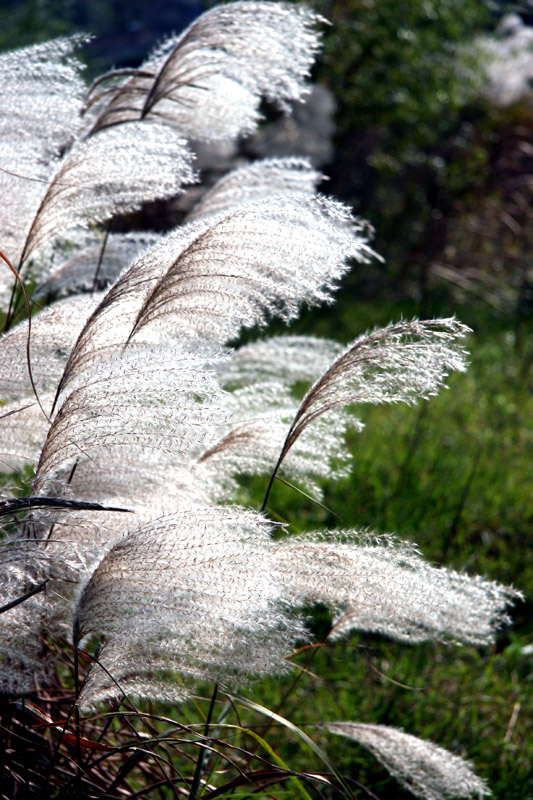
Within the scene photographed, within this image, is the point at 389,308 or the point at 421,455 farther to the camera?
the point at 389,308

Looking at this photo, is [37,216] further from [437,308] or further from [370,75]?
[370,75]

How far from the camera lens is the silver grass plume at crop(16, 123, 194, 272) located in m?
1.59

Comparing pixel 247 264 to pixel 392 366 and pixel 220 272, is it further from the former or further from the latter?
pixel 392 366

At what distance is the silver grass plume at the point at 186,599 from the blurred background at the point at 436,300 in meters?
0.69

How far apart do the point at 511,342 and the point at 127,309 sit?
531 cm

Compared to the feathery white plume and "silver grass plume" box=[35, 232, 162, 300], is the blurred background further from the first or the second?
the feathery white plume

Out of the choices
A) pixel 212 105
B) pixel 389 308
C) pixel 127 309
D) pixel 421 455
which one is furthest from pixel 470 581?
pixel 389 308

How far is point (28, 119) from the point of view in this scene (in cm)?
182

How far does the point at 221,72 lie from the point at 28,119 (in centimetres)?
62

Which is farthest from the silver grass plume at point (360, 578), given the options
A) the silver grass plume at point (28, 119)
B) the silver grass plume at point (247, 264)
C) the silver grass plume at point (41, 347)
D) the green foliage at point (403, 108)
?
the green foliage at point (403, 108)

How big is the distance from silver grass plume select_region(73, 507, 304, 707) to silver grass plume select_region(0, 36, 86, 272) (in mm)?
927

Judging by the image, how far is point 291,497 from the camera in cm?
381

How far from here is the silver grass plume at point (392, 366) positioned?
50.6 inches

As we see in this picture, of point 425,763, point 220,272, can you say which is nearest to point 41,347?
point 220,272
